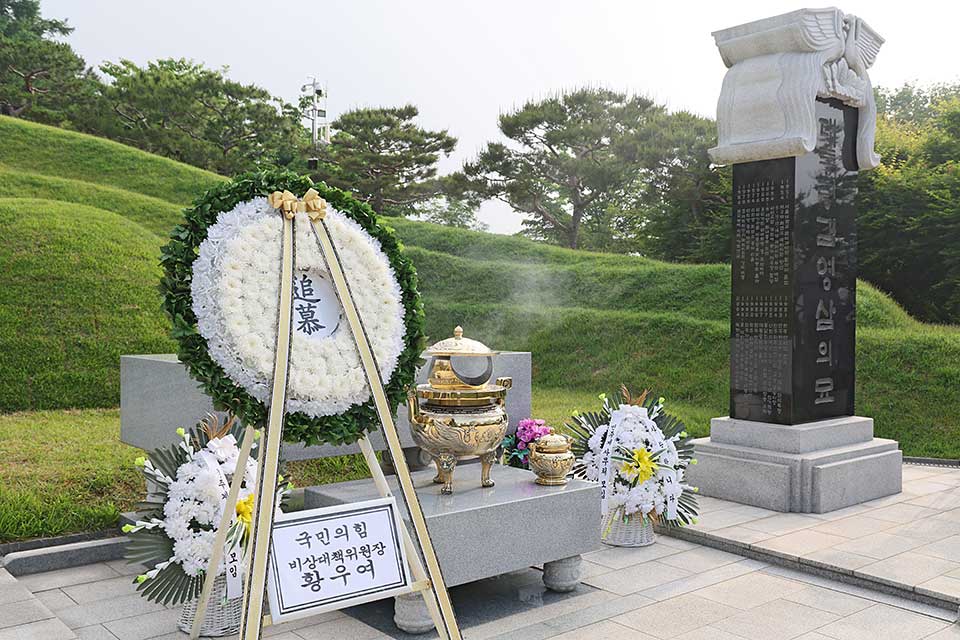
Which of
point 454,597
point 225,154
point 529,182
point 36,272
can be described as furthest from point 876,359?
point 225,154

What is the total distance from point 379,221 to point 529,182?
18160 mm

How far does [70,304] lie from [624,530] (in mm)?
8188

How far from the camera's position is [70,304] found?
33.6ft

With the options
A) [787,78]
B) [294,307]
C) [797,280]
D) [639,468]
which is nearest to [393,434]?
[294,307]

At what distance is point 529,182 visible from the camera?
21.0 metres

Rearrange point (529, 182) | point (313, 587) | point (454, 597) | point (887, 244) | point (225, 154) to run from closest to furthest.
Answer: point (313, 587)
point (454, 597)
point (887, 244)
point (529, 182)
point (225, 154)

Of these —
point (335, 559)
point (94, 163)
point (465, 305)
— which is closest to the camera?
point (335, 559)

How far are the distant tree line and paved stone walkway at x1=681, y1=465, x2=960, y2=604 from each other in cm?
1234

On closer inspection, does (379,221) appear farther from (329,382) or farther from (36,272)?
(36,272)

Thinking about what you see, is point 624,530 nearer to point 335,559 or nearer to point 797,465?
point 797,465

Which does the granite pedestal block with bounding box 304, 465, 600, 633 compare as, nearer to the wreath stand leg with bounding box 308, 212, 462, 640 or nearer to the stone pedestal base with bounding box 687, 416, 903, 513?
the wreath stand leg with bounding box 308, 212, 462, 640

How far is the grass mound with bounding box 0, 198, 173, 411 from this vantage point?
9.07m

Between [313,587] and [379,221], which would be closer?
[313,587]

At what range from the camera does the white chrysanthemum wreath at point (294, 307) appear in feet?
8.95
